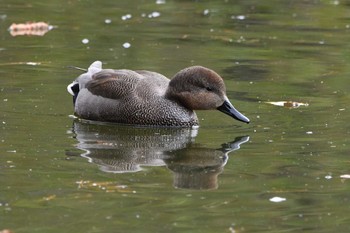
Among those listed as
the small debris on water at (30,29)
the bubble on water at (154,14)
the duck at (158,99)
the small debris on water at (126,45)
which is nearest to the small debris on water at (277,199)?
the duck at (158,99)

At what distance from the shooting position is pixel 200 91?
11.3 m

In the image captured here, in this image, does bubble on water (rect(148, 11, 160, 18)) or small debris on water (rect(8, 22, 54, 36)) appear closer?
small debris on water (rect(8, 22, 54, 36))

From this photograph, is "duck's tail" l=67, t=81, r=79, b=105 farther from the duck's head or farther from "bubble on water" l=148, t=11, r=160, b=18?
"bubble on water" l=148, t=11, r=160, b=18

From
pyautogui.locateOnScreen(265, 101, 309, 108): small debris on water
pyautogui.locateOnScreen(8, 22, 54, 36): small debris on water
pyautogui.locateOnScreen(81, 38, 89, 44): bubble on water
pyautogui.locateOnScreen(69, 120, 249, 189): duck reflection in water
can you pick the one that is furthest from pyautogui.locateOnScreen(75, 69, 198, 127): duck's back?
pyautogui.locateOnScreen(8, 22, 54, 36): small debris on water

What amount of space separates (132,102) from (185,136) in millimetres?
792

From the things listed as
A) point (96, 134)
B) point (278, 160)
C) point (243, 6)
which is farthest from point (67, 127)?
point (243, 6)

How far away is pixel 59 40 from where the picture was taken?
16.1m

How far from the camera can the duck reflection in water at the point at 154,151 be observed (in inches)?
365

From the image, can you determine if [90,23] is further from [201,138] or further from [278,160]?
[278,160]

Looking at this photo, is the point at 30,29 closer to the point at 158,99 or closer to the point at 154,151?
the point at 158,99

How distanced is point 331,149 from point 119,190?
2369mm

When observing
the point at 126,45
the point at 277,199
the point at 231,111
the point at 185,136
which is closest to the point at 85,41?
the point at 126,45

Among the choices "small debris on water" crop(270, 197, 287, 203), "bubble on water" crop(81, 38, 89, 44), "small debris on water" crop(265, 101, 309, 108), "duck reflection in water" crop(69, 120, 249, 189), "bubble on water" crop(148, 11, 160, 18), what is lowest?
"bubble on water" crop(148, 11, 160, 18)

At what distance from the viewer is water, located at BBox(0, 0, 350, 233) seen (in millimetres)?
7957
